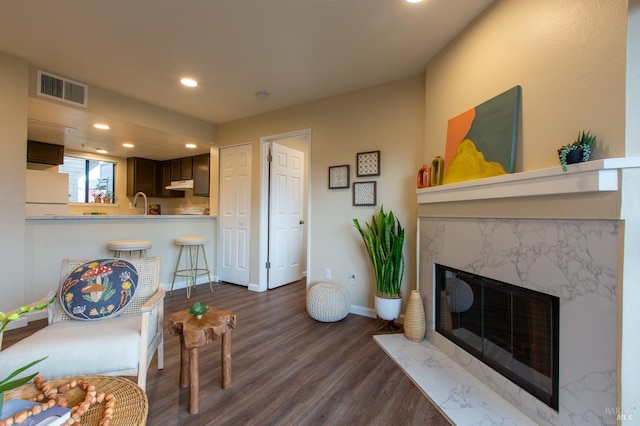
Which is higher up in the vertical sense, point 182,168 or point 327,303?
point 182,168

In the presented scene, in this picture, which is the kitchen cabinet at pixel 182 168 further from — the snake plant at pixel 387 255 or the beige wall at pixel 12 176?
the snake plant at pixel 387 255

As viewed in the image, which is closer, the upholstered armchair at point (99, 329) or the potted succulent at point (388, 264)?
the upholstered armchair at point (99, 329)

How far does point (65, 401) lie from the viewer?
965 millimetres

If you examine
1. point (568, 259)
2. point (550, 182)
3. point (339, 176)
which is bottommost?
point (568, 259)

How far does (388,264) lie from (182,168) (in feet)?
14.8

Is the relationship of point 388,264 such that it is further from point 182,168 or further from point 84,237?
point 182,168

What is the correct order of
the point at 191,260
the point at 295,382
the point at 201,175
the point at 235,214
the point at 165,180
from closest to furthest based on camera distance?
the point at 295,382, the point at 191,260, the point at 235,214, the point at 201,175, the point at 165,180

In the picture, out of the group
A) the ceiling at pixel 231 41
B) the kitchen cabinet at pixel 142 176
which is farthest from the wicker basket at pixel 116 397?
the kitchen cabinet at pixel 142 176

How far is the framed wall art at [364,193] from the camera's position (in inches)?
115

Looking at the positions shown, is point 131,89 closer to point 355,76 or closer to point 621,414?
point 355,76

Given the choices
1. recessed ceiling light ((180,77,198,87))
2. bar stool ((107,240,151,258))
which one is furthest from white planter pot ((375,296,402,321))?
recessed ceiling light ((180,77,198,87))

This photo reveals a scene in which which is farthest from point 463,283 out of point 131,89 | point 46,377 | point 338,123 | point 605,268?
point 131,89

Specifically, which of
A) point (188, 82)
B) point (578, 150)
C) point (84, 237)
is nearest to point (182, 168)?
point (84, 237)

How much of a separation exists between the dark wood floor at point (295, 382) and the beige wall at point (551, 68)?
1.58m
